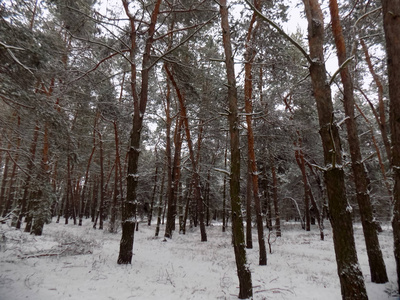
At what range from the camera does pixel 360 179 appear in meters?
6.42

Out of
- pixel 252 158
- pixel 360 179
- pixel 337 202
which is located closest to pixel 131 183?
pixel 252 158

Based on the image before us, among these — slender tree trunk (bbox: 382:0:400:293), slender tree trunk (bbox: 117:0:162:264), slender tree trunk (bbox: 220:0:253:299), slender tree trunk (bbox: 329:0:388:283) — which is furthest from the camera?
slender tree trunk (bbox: 117:0:162:264)

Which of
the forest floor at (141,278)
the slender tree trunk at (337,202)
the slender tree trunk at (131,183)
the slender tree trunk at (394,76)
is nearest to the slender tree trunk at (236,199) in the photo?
the forest floor at (141,278)

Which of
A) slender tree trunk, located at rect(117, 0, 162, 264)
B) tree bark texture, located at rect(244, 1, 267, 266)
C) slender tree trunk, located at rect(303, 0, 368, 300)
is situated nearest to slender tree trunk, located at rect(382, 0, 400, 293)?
slender tree trunk, located at rect(303, 0, 368, 300)

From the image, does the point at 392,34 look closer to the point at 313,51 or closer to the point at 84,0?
the point at 313,51

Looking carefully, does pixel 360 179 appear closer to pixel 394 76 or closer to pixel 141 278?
pixel 394 76

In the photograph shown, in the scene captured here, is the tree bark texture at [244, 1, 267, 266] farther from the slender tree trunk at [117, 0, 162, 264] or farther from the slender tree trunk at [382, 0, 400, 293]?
the slender tree trunk at [382, 0, 400, 293]

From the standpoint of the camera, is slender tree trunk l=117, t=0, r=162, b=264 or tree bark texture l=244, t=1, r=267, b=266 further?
tree bark texture l=244, t=1, r=267, b=266

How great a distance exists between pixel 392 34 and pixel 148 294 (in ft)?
21.0

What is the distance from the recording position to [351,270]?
2865 millimetres

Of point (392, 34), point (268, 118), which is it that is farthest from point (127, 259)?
point (392, 34)

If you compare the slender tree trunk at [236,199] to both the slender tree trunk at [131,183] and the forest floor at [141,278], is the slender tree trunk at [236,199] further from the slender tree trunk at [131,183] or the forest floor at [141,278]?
the slender tree trunk at [131,183]

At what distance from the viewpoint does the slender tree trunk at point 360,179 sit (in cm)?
607

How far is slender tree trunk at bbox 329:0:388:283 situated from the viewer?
607 cm
